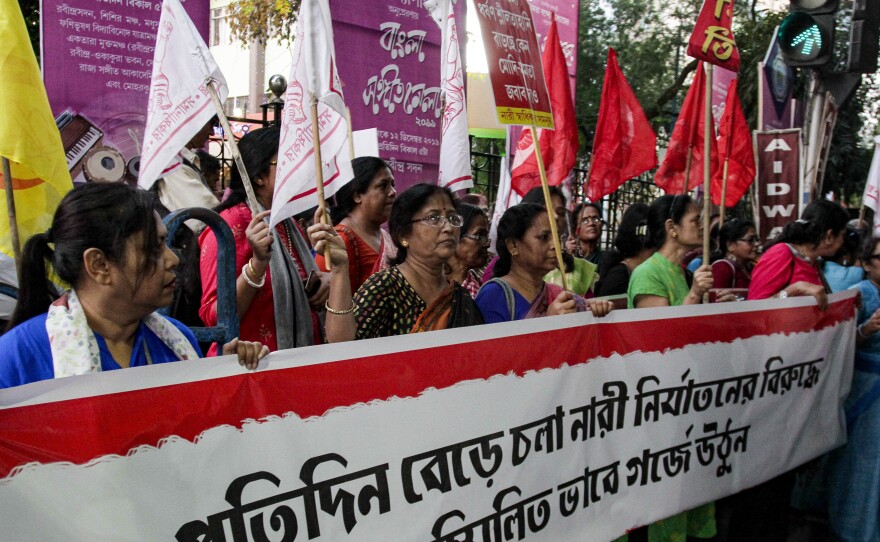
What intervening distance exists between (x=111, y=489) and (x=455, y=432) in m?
1.13

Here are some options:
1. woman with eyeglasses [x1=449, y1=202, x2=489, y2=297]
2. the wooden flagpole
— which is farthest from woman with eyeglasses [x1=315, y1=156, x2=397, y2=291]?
the wooden flagpole

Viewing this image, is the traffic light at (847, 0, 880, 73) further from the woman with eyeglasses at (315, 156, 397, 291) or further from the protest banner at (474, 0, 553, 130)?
the woman with eyeglasses at (315, 156, 397, 291)

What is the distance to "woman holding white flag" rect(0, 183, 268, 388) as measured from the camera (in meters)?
2.16

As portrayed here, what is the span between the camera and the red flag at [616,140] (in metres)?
6.81

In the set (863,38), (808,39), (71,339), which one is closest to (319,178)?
(71,339)

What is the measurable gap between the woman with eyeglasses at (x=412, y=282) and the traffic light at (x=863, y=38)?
4816 millimetres

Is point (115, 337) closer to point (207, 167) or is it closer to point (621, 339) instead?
point (621, 339)

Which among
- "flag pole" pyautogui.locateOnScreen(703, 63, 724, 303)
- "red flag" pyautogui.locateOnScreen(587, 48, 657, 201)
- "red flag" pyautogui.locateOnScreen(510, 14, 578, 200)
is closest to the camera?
"flag pole" pyautogui.locateOnScreen(703, 63, 724, 303)

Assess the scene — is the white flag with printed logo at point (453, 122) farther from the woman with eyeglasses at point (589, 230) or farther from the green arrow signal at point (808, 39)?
the green arrow signal at point (808, 39)

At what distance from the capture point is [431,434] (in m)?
2.77

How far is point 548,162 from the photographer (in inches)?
256

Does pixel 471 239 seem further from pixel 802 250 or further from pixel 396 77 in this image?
pixel 802 250

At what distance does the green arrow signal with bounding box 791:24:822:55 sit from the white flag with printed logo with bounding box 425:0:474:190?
3153mm

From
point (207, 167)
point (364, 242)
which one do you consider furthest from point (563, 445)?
point (207, 167)
